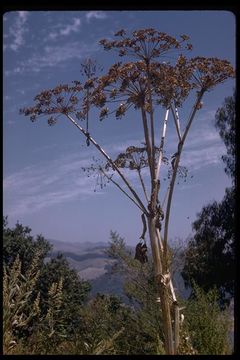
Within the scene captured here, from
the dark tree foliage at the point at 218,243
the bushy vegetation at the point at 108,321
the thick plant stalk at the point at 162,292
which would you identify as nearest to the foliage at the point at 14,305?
the bushy vegetation at the point at 108,321

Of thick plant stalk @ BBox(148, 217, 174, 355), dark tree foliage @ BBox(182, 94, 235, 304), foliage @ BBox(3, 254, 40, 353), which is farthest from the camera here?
dark tree foliage @ BBox(182, 94, 235, 304)

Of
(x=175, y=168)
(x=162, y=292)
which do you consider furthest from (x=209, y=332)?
(x=175, y=168)

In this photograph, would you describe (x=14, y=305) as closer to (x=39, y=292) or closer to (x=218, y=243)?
(x=39, y=292)

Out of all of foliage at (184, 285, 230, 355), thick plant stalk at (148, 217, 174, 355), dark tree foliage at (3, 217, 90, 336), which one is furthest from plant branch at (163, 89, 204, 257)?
dark tree foliage at (3, 217, 90, 336)

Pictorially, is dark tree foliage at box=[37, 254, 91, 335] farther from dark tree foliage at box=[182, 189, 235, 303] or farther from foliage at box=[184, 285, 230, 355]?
foliage at box=[184, 285, 230, 355]

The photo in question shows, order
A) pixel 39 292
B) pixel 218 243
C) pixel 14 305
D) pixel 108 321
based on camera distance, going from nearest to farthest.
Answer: pixel 14 305, pixel 39 292, pixel 108 321, pixel 218 243

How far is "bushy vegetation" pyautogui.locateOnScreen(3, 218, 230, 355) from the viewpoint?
3.21m

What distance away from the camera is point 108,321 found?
530 cm

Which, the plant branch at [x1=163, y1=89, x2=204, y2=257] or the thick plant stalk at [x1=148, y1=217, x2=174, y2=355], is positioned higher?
the plant branch at [x1=163, y1=89, x2=204, y2=257]

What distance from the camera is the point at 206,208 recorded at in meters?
13.7

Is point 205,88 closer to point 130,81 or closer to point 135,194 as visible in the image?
point 130,81

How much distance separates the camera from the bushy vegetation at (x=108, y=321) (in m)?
3.21

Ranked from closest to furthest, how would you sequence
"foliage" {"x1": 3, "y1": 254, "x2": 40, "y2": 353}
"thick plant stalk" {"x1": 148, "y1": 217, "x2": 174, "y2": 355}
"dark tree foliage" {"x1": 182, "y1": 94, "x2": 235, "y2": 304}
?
1. "foliage" {"x1": 3, "y1": 254, "x2": 40, "y2": 353}
2. "thick plant stalk" {"x1": 148, "y1": 217, "x2": 174, "y2": 355}
3. "dark tree foliage" {"x1": 182, "y1": 94, "x2": 235, "y2": 304}
